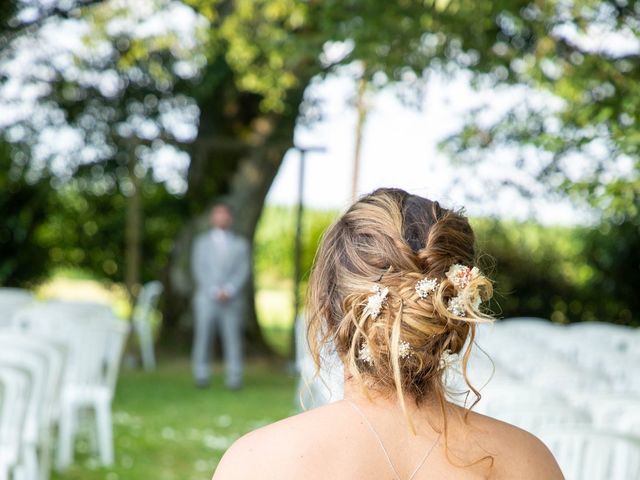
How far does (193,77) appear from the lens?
1525 centimetres

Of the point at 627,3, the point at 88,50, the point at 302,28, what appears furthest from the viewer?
the point at 88,50

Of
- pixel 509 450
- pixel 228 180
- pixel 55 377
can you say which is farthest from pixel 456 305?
pixel 228 180

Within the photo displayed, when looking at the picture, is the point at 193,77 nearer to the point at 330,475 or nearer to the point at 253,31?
the point at 253,31

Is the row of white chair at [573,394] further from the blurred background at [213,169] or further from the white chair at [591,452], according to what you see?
the blurred background at [213,169]

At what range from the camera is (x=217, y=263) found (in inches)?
494

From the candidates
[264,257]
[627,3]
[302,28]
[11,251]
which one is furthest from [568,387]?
[11,251]

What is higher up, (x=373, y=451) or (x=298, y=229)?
(x=373, y=451)

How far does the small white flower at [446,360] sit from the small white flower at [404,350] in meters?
Result: 0.07

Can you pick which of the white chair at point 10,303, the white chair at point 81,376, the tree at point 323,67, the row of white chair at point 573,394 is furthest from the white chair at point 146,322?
the row of white chair at point 573,394

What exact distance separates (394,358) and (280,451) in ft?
0.85

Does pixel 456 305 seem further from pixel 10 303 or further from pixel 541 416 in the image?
pixel 10 303

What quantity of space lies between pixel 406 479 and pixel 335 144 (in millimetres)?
14329

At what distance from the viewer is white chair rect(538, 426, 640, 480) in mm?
3822

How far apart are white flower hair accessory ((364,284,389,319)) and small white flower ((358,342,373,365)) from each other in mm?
62
